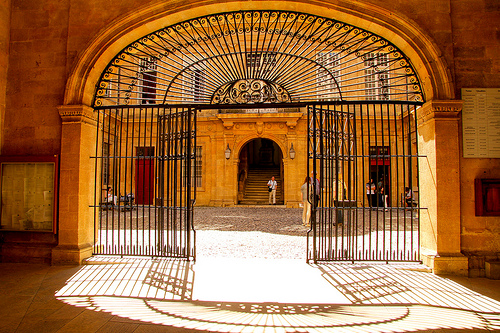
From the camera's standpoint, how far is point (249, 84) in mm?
5117

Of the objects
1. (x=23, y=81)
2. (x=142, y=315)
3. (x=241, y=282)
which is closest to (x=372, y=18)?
(x=241, y=282)

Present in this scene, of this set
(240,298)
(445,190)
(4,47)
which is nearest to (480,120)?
(445,190)

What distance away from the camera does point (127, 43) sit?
4.96 m

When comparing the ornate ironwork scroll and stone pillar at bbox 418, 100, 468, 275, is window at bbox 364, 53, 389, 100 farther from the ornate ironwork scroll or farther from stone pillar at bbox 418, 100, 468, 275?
the ornate ironwork scroll

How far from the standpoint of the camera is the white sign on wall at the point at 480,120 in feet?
14.1

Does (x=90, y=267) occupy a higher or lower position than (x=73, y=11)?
lower

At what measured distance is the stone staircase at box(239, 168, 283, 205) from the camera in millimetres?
15641

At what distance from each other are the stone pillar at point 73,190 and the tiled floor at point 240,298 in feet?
0.89

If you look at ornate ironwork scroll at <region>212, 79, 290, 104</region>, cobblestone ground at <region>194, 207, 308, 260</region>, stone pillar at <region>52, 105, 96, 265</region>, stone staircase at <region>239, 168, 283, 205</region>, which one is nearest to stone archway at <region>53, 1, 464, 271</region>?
stone pillar at <region>52, 105, 96, 265</region>

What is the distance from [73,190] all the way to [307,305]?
3778 millimetres

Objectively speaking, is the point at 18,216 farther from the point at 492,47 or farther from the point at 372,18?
the point at 492,47

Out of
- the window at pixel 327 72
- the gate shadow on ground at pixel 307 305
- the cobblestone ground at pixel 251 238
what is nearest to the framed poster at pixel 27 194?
the gate shadow on ground at pixel 307 305

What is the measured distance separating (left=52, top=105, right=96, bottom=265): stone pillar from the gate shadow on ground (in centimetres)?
46

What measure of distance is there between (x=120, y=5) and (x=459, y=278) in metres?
6.24
